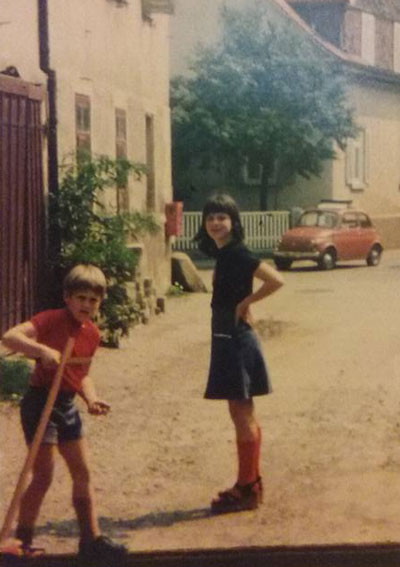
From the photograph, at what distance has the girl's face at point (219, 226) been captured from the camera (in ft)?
18.3

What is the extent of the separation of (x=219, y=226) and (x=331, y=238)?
14.8 metres

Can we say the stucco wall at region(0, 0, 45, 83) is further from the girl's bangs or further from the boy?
the boy

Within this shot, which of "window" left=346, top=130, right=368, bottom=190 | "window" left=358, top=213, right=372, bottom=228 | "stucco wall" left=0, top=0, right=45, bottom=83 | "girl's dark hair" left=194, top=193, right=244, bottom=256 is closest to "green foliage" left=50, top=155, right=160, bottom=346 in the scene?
"stucco wall" left=0, top=0, right=45, bottom=83

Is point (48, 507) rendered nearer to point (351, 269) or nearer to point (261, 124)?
point (261, 124)

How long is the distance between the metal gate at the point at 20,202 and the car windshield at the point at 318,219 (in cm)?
1052

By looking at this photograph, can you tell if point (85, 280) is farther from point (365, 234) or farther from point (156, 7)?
point (365, 234)

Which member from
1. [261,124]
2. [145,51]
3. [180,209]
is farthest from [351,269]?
[145,51]

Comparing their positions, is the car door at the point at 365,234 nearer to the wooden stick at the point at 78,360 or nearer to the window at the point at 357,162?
the window at the point at 357,162

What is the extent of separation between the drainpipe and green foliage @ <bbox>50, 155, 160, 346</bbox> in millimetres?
60

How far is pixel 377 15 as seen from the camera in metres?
25.5

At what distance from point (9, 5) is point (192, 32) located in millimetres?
8215

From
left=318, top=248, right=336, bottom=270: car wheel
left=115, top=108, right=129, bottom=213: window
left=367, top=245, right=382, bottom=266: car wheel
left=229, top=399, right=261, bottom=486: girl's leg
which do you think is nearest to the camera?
left=229, top=399, right=261, bottom=486: girl's leg

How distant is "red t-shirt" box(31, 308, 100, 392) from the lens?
469cm

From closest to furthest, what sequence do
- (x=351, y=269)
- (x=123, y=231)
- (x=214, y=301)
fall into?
(x=214, y=301) < (x=123, y=231) < (x=351, y=269)
